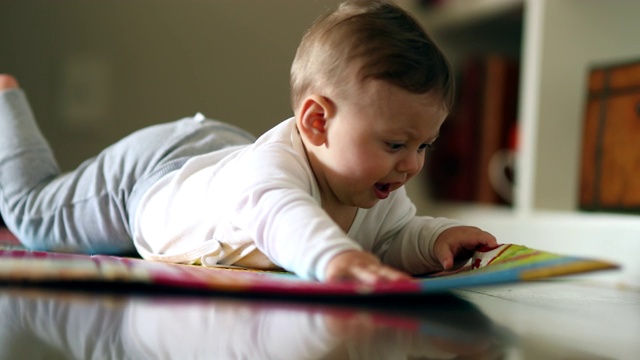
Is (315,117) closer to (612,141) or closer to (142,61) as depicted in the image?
(612,141)

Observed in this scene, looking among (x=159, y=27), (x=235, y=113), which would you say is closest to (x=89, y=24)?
(x=159, y=27)

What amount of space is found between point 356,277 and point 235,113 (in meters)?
1.44

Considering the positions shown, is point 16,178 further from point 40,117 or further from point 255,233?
point 40,117

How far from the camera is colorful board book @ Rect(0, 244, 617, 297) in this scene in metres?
0.56

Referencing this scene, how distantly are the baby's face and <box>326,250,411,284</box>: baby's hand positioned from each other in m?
0.18

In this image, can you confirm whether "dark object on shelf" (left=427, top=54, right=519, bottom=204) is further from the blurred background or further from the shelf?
the blurred background

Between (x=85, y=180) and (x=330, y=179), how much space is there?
1.42ft

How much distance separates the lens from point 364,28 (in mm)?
740

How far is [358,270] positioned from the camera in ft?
1.92

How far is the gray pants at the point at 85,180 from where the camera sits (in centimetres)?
102

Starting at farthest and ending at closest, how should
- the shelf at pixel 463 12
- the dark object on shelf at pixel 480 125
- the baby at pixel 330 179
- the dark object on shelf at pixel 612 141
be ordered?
the dark object on shelf at pixel 480 125 < the shelf at pixel 463 12 < the dark object on shelf at pixel 612 141 < the baby at pixel 330 179

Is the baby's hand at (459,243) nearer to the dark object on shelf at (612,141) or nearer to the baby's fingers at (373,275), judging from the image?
the baby's fingers at (373,275)

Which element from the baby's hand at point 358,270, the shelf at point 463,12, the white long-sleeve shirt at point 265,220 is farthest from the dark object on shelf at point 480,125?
the baby's hand at point 358,270

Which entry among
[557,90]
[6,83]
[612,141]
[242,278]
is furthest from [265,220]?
[557,90]
